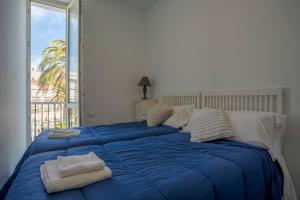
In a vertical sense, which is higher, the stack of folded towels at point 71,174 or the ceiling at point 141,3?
the ceiling at point 141,3

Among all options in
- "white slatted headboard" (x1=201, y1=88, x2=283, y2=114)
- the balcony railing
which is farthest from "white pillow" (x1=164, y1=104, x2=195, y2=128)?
the balcony railing

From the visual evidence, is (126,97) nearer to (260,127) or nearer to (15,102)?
(15,102)

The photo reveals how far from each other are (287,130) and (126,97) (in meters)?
2.69

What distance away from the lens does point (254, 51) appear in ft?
6.77

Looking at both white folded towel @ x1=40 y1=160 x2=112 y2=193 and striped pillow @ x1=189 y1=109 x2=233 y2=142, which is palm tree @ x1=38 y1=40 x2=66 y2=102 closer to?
striped pillow @ x1=189 y1=109 x2=233 y2=142

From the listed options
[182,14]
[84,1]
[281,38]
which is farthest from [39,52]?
[281,38]

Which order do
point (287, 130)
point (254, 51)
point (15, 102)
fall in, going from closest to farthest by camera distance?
point (287, 130)
point (254, 51)
point (15, 102)

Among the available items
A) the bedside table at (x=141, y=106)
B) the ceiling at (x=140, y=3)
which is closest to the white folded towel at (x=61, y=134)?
the bedside table at (x=141, y=106)

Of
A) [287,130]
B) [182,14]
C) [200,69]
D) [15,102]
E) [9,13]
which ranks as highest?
[182,14]

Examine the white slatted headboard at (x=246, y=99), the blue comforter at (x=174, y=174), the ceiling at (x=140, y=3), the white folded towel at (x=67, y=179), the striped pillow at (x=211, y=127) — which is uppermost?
the ceiling at (x=140, y=3)

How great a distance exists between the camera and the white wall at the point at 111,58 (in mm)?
3389

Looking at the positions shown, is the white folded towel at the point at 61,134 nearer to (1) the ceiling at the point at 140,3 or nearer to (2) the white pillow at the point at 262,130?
(2) the white pillow at the point at 262,130

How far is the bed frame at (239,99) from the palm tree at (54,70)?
315 centimetres

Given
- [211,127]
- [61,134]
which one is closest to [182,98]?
[211,127]
